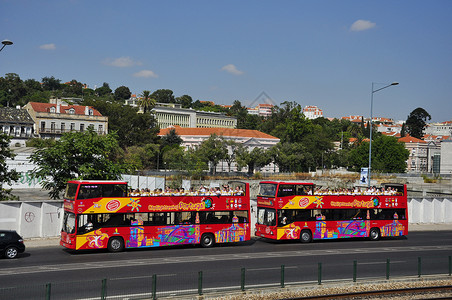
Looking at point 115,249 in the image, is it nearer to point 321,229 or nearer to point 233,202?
point 233,202

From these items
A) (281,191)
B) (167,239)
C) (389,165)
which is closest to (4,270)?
(167,239)

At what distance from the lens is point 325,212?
32438mm

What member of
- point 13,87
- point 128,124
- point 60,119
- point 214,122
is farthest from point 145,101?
point 13,87

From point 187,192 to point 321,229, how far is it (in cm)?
922

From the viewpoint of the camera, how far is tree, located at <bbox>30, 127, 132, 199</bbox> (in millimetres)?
36062

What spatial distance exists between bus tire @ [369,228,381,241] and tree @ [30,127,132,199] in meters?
18.1

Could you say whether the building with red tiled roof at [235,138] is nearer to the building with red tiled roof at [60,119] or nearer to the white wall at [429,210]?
the building with red tiled roof at [60,119]

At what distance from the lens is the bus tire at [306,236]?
1267 inches

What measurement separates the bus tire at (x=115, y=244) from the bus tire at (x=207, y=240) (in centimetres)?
480

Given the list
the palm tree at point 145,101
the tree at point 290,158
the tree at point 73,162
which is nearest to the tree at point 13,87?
the palm tree at point 145,101

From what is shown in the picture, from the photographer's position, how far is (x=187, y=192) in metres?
28.9

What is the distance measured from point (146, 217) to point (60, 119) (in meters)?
86.5

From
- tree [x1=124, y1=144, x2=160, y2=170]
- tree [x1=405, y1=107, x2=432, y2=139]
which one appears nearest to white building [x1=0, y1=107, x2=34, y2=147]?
tree [x1=124, y1=144, x2=160, y2=170]

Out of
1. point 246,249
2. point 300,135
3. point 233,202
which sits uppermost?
point 300,135
